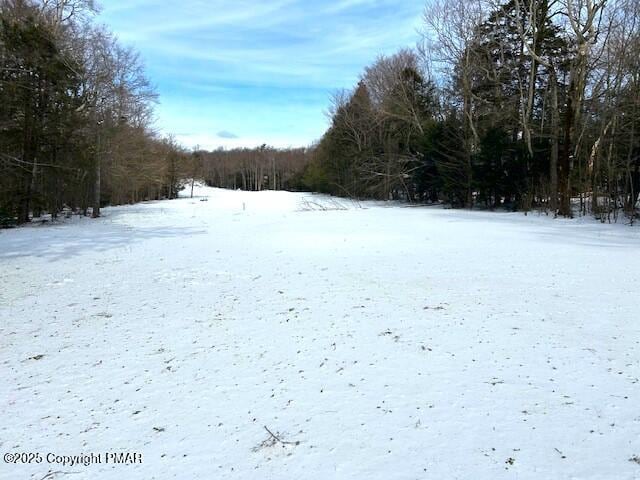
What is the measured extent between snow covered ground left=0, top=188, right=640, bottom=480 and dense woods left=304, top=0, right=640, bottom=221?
11.8 metres

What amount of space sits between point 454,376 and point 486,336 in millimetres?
1053

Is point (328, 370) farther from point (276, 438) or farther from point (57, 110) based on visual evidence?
point (57, 110)

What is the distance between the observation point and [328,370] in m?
3.78

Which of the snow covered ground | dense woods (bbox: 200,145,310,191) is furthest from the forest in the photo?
dense woods (bbox: 200,145,310,191)

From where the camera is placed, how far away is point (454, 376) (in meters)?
3.57

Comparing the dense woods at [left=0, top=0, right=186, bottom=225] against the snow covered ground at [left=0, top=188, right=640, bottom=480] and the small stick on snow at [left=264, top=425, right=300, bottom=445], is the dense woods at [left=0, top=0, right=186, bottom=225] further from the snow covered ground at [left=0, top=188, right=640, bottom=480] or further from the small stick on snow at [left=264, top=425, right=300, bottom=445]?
the small stick on snow at [left=264, top=425, right=300, bottom=445]

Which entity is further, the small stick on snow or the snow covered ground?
the small stick on snow

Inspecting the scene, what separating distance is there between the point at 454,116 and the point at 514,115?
421 cm

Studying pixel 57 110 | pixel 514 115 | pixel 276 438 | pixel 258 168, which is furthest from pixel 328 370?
pixel 258 168

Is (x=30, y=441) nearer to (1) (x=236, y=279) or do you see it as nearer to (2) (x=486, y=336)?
(2) (x=486, y=336)

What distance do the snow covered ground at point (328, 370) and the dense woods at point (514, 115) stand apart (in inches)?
463

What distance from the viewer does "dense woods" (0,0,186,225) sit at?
16062mm

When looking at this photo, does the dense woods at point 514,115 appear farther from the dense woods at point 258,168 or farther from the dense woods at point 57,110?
the dense woods at point 258,168

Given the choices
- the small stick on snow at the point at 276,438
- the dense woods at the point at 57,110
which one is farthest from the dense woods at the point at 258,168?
the small stick on snow at the point at 276,438
